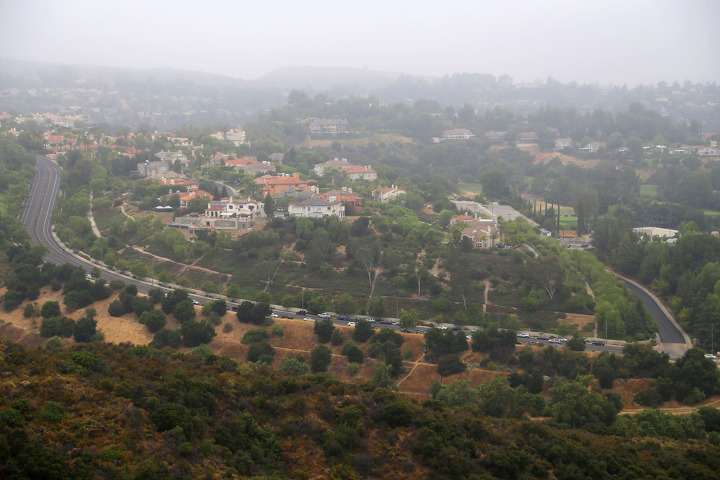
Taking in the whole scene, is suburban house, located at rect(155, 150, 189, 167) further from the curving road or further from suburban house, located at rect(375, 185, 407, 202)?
suburban house, located at rect(375, 185, 407, 202)

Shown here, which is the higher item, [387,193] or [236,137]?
[236,137]

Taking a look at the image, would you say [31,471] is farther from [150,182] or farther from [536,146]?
[536,146]

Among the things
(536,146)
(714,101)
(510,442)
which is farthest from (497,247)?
(714,101)

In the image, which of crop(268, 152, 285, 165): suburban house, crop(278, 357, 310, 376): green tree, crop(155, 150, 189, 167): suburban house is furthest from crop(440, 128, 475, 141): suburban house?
crop(278, 357, 310, 376): green tree

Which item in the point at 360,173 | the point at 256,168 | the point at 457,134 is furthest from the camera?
the point at 457,134

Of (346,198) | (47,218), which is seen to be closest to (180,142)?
(47,218)

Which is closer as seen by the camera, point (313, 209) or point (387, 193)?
point (313, 209)

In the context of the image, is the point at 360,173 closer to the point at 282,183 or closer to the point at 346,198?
the point at 282,183

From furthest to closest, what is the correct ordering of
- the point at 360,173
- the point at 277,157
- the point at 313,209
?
the point at 277,157, the point at 360,173, the point at 313,209
